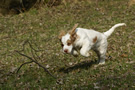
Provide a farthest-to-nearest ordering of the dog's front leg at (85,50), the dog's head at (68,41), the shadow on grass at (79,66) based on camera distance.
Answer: the shadow on grass at (79,66)
the dog's front leg at (85,50)
the dog's head at (68,41)

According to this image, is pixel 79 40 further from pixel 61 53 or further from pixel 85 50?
pixel 61 53

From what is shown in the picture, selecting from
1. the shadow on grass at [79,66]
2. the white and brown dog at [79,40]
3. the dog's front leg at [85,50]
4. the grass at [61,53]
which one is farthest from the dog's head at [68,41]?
the shadow on grass at [79,66]

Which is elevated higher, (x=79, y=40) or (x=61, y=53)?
(x=79, y=40)

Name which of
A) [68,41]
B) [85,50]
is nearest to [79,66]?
[85,50]

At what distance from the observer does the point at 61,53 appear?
11.8 meters

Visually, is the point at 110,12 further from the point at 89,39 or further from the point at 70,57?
the point at 89,39

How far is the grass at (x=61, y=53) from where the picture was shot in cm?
731

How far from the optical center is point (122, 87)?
232 inches

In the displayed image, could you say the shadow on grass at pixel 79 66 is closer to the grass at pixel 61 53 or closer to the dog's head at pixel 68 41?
the grass at pixel 61 53

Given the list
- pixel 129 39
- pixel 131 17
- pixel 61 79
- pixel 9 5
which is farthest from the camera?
pixel 9 5

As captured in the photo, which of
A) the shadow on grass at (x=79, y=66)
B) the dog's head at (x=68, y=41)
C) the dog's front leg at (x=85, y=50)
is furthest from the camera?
the shadow on grass at (x=79, y=66)

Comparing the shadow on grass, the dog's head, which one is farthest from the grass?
the dog's head

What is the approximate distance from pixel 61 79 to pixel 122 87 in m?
2.29

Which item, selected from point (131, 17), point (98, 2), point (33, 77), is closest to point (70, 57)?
point (33, 77)
